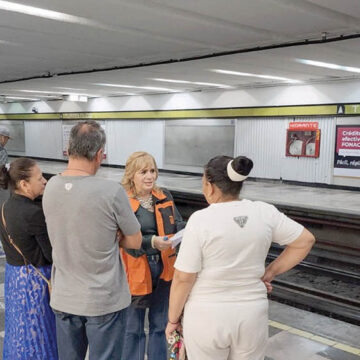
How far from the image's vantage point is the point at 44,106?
26062 millimetres

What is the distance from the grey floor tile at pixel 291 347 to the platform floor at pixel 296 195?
600cm

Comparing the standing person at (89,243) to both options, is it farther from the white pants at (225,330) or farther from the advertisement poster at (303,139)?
the advertisement poster at (303,139)

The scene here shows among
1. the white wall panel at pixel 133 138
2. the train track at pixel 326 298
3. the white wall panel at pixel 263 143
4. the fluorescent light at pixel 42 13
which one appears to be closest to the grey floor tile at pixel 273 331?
the train track at pixel 326 298

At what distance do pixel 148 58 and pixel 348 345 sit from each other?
8374mm

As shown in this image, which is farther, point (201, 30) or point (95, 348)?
point (201, 30)

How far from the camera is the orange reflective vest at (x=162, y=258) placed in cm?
289

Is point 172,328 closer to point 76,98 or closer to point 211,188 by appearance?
point 211,188

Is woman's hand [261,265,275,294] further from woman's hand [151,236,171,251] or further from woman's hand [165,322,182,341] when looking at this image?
woman's hand [151,236,171,251]

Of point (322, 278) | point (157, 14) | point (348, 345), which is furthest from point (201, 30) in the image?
point (348, 345)

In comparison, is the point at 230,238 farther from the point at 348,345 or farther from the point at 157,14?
the point at 157,14

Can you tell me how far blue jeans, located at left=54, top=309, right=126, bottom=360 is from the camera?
2324 mm

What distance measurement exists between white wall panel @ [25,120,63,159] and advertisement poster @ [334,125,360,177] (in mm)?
16629

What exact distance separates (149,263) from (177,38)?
6262 mm

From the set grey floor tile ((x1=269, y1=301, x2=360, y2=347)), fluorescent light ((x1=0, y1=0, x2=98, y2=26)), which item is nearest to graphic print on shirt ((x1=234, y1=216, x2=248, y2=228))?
grey floor tile ((x1=269, y1=301, x2=360, y2=347))
